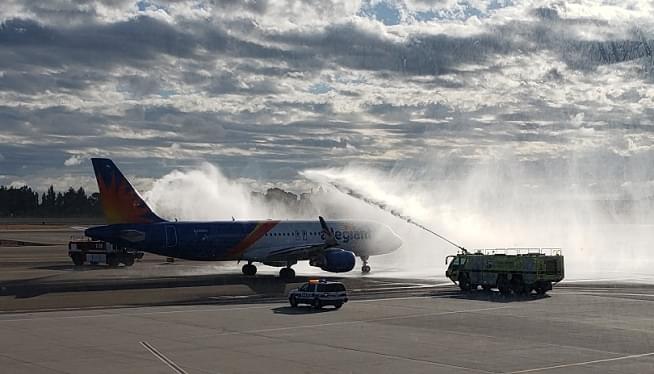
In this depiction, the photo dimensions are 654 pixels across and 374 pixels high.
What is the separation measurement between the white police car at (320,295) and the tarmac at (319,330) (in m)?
0.69

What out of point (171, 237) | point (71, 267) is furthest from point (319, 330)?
point (71, 267)

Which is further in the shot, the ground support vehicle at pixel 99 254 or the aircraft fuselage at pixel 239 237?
the ground support vehicle at pixel 99 254

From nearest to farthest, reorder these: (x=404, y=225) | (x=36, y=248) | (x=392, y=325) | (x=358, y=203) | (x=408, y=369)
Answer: (x=408, y=369) < (x=392, y=325) < (x=358, y=203) < (x=404, y=225) < (x=36, y=248)

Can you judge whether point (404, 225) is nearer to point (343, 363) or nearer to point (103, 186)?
point (103, 186)

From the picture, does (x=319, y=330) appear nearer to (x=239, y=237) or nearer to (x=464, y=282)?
(x=464, y=282)

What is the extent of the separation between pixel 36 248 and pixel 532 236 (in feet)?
219

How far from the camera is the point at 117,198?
62.7 meters

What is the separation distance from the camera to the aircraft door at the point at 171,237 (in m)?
62.2

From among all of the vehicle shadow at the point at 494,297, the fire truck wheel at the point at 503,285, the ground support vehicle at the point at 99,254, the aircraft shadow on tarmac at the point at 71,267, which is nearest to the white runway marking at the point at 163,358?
the vehicle shadow at the point at 494,297

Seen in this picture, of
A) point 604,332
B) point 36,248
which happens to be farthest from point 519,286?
point 36,248

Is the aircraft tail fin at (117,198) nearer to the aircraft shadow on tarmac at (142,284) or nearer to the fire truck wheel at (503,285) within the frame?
the aircraft shadow on tarmac at (142,284)

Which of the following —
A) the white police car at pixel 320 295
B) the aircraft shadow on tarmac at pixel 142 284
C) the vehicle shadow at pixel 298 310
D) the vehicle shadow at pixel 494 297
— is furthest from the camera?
the aircraft shadow on tarmac at pixel 142 284

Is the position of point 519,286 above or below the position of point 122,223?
below

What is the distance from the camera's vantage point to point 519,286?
5094 centimetres
